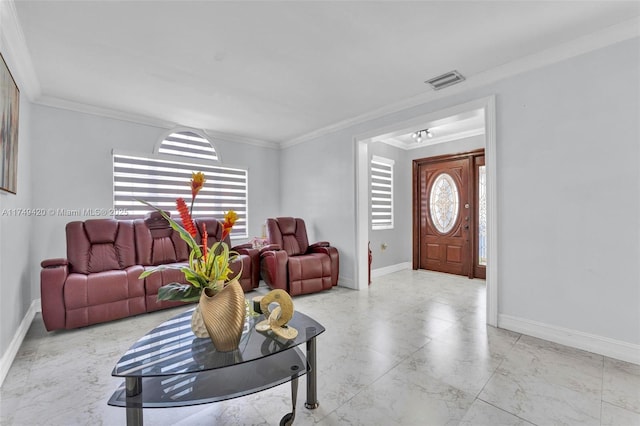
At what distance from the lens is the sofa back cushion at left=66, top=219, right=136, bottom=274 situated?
305 centimetres

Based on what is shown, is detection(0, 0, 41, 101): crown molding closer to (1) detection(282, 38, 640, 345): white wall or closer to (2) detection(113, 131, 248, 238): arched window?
(2) detection(113, 131, 248, 238): arched window

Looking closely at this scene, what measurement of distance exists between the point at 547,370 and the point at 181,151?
4.86 m

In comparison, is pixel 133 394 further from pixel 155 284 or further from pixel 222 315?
pixel 155 284

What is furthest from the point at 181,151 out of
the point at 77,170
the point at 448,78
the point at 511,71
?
the point at 511,71

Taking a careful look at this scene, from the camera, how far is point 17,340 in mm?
2383

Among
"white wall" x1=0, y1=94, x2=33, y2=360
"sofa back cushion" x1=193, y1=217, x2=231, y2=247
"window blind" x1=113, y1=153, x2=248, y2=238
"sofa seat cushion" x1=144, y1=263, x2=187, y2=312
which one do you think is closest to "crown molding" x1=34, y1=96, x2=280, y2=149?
"white wall" x1=0, y1=94, x2=33, y2=360

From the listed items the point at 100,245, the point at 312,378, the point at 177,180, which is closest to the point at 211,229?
the point at 177,180

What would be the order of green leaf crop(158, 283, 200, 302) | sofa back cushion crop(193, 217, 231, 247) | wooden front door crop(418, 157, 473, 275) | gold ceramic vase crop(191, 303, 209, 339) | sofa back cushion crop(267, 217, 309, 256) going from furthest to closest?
wooden front door crop(418, 157, 473, 275)
sofa back cushion crop(267, 217, 309, 256)
sofa back cushion crop(193, 217, 231, 247)
gold ceramic vase crop(191, 303, 209, 339)
green leaf crop(158, 283, 200, 302)

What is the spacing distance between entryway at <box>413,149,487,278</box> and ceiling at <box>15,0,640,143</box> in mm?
2316

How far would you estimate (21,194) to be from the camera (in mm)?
2742

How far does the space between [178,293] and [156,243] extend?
2.59m

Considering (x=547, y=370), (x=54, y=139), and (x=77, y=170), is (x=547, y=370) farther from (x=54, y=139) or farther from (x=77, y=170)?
(x=54, y=139)

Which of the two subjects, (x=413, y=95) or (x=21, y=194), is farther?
(x=413, y=95)

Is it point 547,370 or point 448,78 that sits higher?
point 448,78
